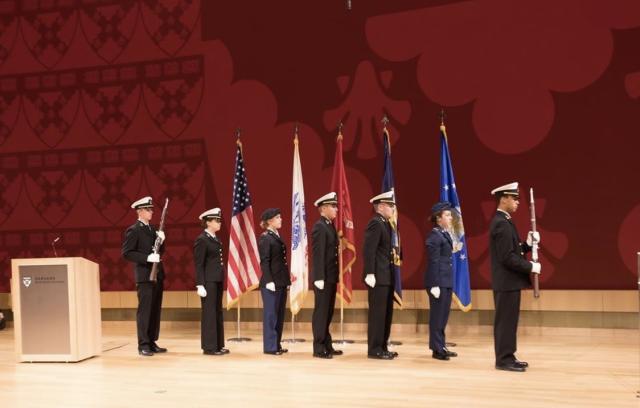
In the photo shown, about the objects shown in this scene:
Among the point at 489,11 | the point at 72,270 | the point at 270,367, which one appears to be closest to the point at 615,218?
the point at 489,11

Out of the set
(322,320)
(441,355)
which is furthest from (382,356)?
(322,320)

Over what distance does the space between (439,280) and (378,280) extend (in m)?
0.47

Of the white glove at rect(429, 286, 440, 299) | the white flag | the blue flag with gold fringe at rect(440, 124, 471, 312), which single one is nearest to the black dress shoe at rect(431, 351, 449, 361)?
the white glove at rect(429, 286, 440, 299)

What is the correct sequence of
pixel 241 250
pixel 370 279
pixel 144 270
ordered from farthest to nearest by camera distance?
1. pixel 241 250
2. pixel 144 270
3. pixel 370 279

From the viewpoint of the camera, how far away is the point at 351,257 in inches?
286

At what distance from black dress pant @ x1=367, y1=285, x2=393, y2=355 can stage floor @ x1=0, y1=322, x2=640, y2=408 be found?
0.15m

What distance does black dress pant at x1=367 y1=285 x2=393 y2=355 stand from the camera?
20.4 feet

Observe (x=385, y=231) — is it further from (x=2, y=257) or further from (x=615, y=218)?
(x=2, y=257)

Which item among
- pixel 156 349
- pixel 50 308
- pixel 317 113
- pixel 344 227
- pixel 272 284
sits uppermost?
pixel 317 113

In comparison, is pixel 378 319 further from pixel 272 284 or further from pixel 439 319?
pixel 272 284

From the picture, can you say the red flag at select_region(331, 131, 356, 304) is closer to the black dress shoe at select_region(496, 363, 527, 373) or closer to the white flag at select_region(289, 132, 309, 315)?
the white flag at select_region(289, 132, 309, 315)

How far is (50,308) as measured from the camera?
629 cm

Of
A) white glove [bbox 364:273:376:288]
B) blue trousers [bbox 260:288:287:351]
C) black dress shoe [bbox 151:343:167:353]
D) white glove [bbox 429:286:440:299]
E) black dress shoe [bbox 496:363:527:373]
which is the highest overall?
white glove [bbox 364:273:376:288]

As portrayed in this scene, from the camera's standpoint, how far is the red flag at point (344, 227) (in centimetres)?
726
